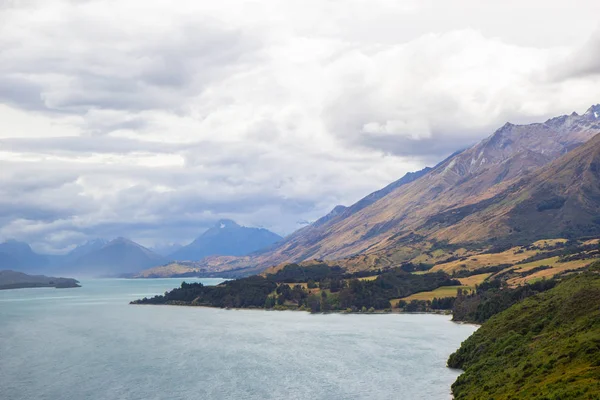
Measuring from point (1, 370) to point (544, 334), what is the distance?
142155 mm

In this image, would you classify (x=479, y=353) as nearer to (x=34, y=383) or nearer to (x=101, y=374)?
(x=101, y=374)

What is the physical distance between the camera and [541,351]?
4198 inches

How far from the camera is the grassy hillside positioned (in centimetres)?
8256

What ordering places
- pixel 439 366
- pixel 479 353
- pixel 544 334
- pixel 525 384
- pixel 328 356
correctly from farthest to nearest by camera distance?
pixel 328 356, pixel 439 366, pixel 479 353, pixel 544 334, pixel 525 384

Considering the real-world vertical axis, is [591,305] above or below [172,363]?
above

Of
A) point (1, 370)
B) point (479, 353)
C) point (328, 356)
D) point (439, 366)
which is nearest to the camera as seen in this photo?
point (479, 353)

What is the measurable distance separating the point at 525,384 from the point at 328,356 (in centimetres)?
9717

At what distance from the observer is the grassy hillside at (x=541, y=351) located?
82562 millimetres

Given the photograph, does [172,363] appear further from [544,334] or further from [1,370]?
[544,334]

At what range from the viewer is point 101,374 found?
162500 millimetres

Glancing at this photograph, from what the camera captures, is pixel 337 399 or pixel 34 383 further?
pixel 34 383

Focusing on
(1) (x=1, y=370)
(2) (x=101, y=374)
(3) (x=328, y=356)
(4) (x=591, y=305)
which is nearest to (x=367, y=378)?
(3) (x=328, y=356)

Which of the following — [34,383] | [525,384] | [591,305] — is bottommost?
[34,383]

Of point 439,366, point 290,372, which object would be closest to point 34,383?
point 290,372
